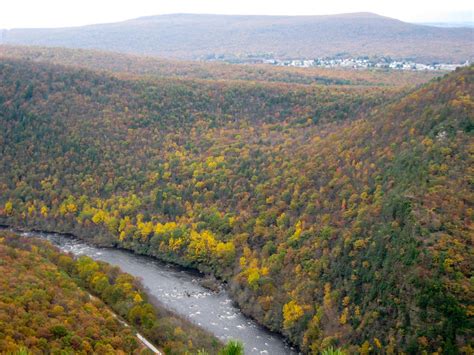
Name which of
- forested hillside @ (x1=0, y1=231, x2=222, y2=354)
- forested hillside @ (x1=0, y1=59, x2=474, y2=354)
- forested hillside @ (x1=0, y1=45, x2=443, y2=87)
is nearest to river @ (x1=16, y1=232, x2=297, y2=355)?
forested hillside @ (x1=0, y1=59, x2=474, y2=354)

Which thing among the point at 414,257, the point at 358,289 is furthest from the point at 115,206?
the point at 414,257

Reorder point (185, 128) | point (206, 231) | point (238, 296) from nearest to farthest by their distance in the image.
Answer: point (238, 296) < point (206, 231) < point (185, 128)

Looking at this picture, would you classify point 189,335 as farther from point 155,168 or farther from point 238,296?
point 155,168

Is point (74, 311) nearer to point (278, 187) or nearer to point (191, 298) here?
point (191, 298)

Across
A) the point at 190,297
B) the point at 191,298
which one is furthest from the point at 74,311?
the point at 190,297

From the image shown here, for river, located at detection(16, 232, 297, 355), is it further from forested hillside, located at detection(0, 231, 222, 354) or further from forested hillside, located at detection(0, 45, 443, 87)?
forested hillside, located at detection(0, 45, 443, 87)
